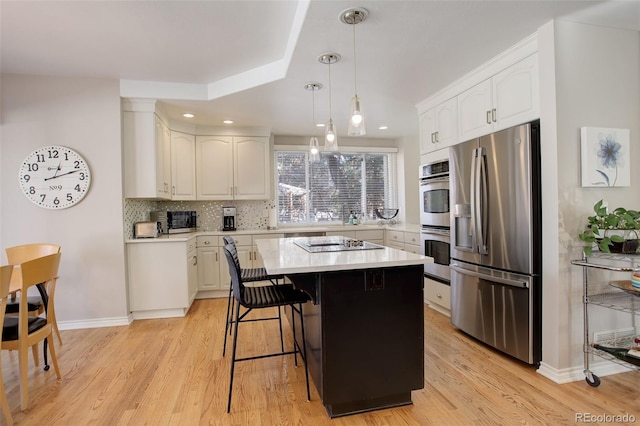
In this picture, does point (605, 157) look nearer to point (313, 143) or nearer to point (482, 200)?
point (482, 200)

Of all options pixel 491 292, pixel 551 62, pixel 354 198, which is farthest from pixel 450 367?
pixel 354 198

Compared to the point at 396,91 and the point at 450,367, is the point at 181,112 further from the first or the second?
the point at 450,367

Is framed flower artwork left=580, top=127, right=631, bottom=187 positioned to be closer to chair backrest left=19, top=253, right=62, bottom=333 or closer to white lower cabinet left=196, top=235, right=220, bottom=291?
chair backrest left=19, top=253, right=62, bottom=333

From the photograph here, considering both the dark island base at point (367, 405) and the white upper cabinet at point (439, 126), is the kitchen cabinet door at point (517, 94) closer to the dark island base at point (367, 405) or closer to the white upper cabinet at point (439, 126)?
the white upper cabinet at point (439, 126)

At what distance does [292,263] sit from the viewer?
185 centimetres

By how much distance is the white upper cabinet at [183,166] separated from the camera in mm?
4254

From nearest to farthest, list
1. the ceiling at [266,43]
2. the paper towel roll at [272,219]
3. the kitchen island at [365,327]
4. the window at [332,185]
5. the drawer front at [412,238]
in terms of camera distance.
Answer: the kitchen island at [365,327]
the ceiling at [266,43]
the drawer front at [412,238]
the paper towel roll at [272,219]
the window at [332,185]

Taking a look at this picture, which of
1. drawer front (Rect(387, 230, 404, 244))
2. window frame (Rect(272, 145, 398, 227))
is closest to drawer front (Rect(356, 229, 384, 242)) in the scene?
drawer front (Rect(387, 230, 404, 244))

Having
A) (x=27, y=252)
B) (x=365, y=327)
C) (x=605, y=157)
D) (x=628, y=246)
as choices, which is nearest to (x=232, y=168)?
(x=27, y=252)

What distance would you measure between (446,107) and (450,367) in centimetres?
237

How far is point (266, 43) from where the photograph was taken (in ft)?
8.87

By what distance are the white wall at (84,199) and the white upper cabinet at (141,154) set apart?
125 millimetres

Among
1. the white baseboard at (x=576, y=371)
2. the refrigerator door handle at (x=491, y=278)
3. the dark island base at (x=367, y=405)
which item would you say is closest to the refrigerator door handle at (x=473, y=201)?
the refrigerator door handle at (x=491, y=278)

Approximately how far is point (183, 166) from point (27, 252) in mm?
1913
